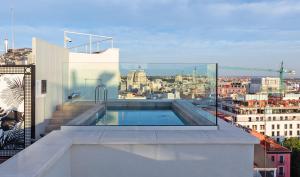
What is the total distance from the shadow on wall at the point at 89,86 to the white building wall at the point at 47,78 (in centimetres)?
15

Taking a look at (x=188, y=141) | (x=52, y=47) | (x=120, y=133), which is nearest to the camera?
(x=188, y=141)

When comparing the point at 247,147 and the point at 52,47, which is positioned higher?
the point at 52,47

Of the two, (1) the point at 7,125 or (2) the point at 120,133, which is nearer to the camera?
(2) the point at 120,133

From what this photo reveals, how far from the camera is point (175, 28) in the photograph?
68.6 ft

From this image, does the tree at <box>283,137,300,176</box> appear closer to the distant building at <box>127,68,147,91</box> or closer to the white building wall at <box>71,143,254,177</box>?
the distant building at <box>127,68,147,91</box>

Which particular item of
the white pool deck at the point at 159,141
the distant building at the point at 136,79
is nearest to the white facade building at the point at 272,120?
the distant building at the point at 136,79

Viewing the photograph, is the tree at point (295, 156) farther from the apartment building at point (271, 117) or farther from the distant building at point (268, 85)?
the distant building at point (268, 85)

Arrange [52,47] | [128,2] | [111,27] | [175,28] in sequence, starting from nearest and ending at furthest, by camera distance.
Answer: [52,47] < [128,2] < [111,27] < [175,28]

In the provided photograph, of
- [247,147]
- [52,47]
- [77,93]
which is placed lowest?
[247,147]

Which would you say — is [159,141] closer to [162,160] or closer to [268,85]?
[162,160]

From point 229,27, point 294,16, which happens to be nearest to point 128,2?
point 229,27

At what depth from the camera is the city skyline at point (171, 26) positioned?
1149 cm

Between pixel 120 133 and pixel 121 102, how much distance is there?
1.93 m

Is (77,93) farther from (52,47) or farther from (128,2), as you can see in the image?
(128,2)
